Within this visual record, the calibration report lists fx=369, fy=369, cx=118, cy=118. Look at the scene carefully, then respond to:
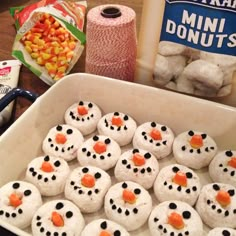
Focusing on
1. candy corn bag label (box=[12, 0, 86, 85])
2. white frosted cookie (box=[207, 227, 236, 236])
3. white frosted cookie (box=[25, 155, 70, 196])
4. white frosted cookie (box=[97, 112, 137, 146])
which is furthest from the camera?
candy corn bag label (box=[12, 0, 86, 85])

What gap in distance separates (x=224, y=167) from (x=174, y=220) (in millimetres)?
182

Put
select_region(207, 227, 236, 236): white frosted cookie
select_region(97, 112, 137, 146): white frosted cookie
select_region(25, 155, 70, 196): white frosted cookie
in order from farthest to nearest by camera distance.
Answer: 1. select_region(97, 112, 137, 146): white frosted cookie
2. select_region(25, 155, 70, 196): white frosted cookie
3. select_region(207, 227, 236, 236): white frosted cookie

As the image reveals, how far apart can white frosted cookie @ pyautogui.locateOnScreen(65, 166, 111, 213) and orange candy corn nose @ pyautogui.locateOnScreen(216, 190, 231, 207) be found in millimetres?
224

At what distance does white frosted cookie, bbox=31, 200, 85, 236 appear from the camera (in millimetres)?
673

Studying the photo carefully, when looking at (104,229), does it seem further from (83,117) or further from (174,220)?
(83,117)

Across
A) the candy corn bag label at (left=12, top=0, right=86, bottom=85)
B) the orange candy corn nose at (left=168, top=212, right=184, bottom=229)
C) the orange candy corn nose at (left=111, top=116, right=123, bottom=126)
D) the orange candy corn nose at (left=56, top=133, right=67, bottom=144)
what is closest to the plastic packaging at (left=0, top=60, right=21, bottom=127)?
the candy corn bag label at (left=12, top=0, right=86, bottom=85)

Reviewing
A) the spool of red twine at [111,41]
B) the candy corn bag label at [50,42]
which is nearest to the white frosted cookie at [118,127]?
the spool of red twine at [111,41]

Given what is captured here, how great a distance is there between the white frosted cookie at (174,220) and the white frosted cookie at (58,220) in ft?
0.46

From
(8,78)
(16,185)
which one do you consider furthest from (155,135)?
(8,78)

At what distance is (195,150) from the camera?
0.82m

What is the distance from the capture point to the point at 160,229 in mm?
681

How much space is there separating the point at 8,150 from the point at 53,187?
121 mm

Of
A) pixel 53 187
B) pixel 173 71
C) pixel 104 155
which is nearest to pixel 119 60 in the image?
pixel 173 71

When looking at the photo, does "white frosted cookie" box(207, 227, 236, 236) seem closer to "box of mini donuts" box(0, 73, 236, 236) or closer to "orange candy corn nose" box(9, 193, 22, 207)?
"box of mini donuts" box(0, 73, 236, 236)
